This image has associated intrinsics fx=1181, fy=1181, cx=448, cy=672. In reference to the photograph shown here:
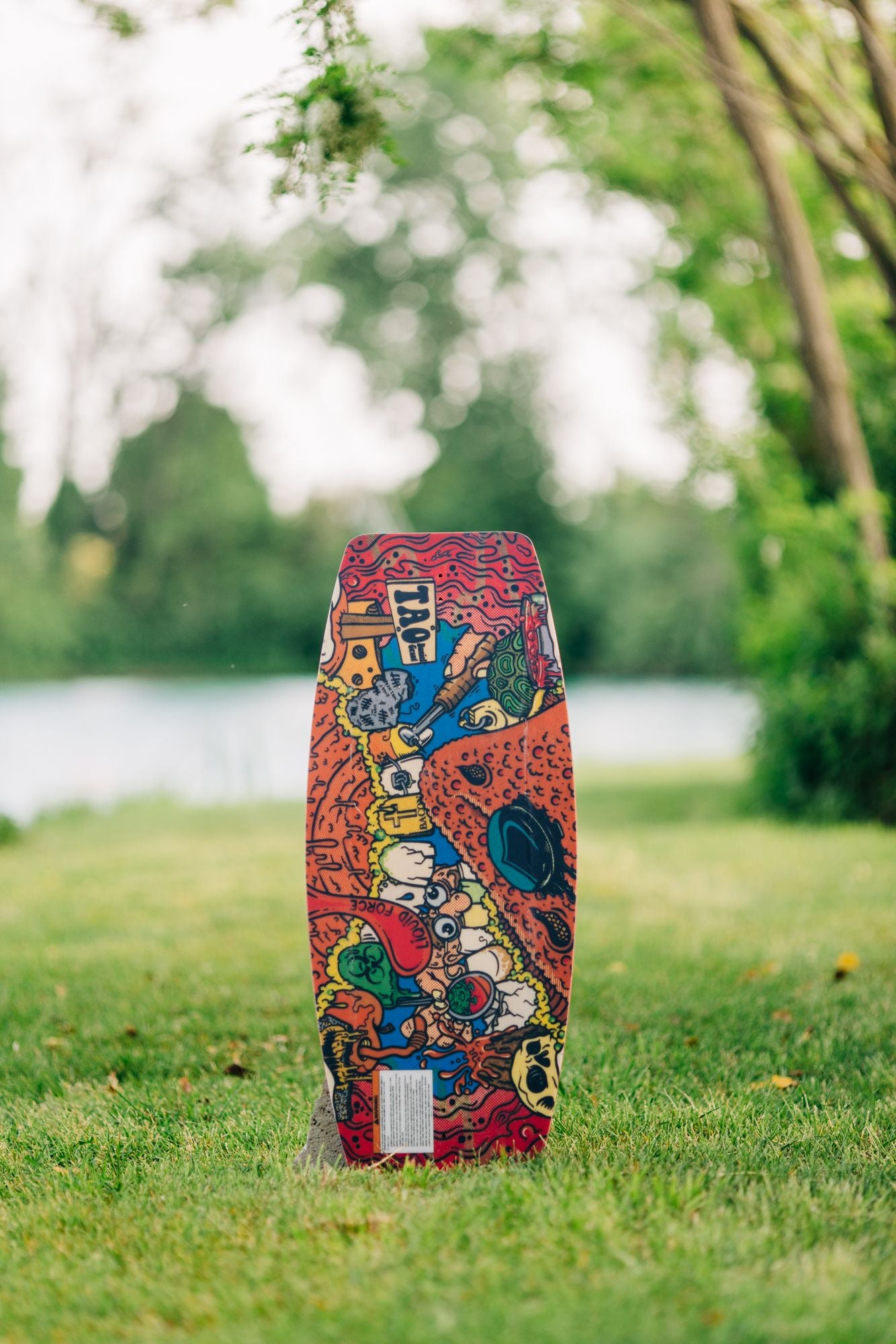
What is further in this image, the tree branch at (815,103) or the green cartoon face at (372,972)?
the tree branch at (815,103)

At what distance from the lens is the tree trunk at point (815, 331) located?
7855 millimetres

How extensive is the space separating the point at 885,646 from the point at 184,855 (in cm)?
514

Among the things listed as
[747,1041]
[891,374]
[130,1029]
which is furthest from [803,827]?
[130,1029]

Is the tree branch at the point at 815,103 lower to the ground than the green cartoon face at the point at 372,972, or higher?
higher

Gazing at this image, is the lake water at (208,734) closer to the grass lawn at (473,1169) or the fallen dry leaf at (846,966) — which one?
the fallen dry leaf at (846,966)

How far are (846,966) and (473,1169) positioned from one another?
97.5 inches

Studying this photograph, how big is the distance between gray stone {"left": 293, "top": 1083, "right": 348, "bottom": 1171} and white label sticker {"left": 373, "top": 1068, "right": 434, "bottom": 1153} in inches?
4.9

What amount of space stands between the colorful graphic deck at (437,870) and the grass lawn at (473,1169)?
174 millimetres

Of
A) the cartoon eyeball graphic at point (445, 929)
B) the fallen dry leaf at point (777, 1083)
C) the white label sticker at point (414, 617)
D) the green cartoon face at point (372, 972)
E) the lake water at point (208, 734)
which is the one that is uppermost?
the white label sticker at point (414, 617)

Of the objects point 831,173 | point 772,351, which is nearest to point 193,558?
point 772,351

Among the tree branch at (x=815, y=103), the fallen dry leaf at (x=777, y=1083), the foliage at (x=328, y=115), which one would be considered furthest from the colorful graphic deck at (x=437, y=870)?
the tree branch at (x=815, y=103)

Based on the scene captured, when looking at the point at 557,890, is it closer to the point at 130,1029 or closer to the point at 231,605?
the point at 130,1029

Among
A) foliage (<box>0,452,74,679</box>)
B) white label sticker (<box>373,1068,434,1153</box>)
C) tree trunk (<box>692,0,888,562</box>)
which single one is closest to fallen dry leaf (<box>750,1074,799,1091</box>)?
white label sticker (<box>373,1068,434,1153</box>)

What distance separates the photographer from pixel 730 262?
1034cm
